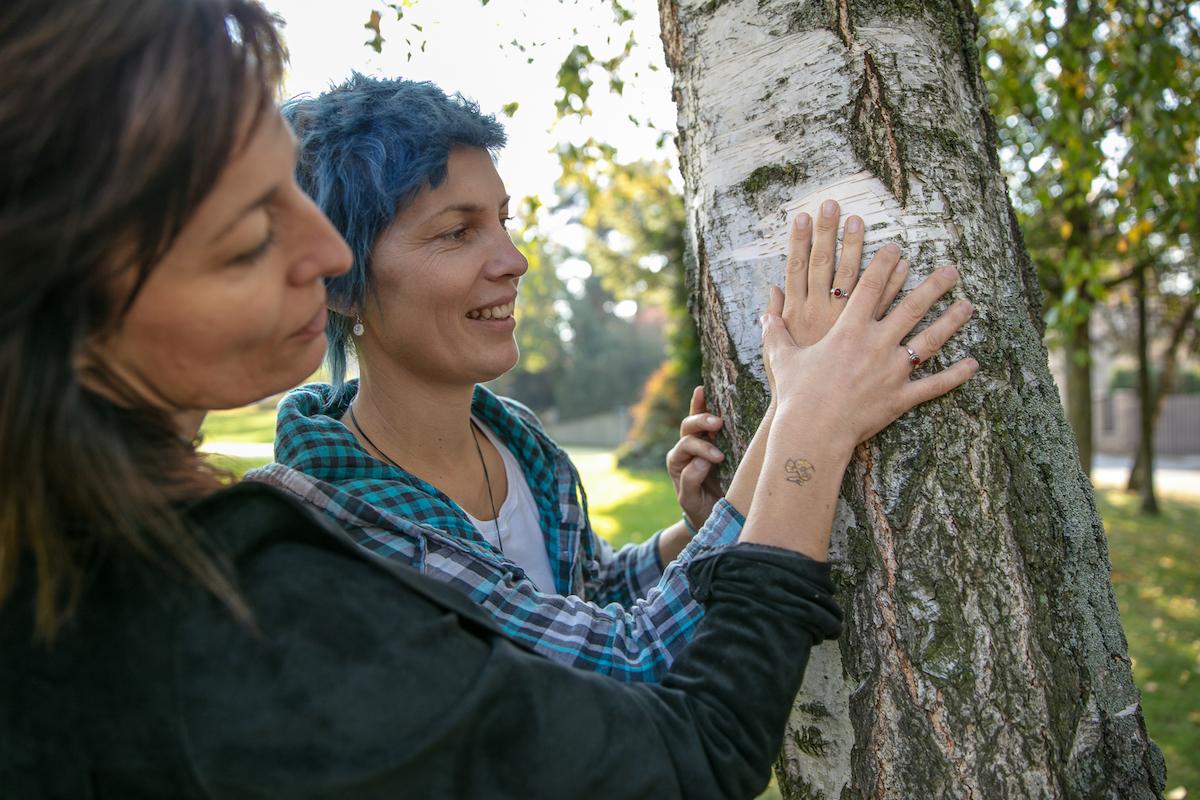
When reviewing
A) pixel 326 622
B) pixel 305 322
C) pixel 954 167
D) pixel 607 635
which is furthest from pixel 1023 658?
pixel 305 322

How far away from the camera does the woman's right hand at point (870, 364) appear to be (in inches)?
52.8

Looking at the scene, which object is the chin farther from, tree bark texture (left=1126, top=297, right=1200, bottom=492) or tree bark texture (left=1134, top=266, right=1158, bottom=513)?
tree bark texture (left=1126, top=297, right=1200, bottom=492)

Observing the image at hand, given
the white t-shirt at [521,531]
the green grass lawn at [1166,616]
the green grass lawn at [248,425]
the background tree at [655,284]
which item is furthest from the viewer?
the background tree at [655,284]

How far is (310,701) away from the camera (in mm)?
948

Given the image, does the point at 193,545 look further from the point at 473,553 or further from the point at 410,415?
the point at 410,415

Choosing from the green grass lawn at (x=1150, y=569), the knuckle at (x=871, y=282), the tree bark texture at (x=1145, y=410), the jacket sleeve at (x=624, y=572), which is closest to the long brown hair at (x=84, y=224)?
the green grass lawn at (x=1150, y=569)

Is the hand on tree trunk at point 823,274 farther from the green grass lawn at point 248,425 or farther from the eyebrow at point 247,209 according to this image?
the green grass lawn at point 248,425

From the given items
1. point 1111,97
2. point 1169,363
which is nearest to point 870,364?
point 1111,97

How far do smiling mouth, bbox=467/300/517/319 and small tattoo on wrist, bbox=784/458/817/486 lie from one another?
0.87 meters

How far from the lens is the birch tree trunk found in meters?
1.34

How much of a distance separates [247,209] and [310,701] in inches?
22.2

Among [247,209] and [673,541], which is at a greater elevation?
[247,209]

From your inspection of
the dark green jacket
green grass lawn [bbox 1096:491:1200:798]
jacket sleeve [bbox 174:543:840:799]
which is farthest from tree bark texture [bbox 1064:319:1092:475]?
the dark green jacket

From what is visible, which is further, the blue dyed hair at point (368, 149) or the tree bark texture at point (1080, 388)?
the tree bark texture at point (1080, 388)
